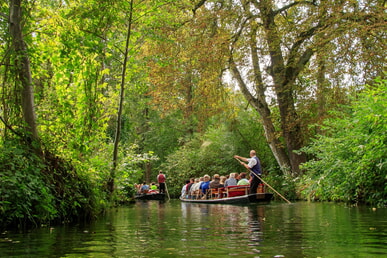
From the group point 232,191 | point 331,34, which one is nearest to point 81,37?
point 331,34

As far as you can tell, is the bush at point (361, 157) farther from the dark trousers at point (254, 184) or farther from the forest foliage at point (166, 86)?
the dark trousers at point (254, 184)

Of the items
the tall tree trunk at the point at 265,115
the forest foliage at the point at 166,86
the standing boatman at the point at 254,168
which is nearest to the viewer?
the forest foliage at the point at 166,86

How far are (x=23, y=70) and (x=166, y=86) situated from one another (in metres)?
10.8

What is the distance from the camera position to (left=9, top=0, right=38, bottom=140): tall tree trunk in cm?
782

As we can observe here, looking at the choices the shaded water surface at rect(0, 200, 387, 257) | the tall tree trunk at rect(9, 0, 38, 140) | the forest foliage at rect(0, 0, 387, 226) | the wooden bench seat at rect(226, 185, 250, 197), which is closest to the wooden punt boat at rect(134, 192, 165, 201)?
the forest foliage at rect(0, 0, 387, 226)

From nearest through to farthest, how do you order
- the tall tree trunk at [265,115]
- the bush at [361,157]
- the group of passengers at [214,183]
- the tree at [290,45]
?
the bush at [361,157], the tree at [290,45], the group of passengers at [214,183], the tall tree trunk at [265,115]

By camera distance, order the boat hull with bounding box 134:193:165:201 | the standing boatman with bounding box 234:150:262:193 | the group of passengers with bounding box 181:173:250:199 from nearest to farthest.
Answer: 1. the standing boatman with bounding box 234:150:262:193
2. the group of passengers with bounding box 181:173:250:199
3. the boat hull with bounding box 134:193:165:201

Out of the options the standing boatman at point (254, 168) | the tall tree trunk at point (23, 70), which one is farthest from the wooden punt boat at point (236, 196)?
the tall tree trunk at point (23, 70)

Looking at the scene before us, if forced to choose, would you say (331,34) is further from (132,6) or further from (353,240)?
(353,240)

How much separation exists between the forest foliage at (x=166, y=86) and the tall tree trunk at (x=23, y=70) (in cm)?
2

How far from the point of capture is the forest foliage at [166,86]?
7750mm

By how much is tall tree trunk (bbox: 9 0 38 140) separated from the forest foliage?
0.02m

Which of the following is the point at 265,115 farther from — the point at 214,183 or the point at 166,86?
the point at 166,86

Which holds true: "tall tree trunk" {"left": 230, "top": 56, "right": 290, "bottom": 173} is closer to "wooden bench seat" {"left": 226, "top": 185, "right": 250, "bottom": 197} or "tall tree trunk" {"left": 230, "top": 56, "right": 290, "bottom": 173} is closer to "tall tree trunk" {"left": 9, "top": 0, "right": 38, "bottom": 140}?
"wooden bench seat" {"left": 226, "top": 185, "right": 250, "bottom": 197}
